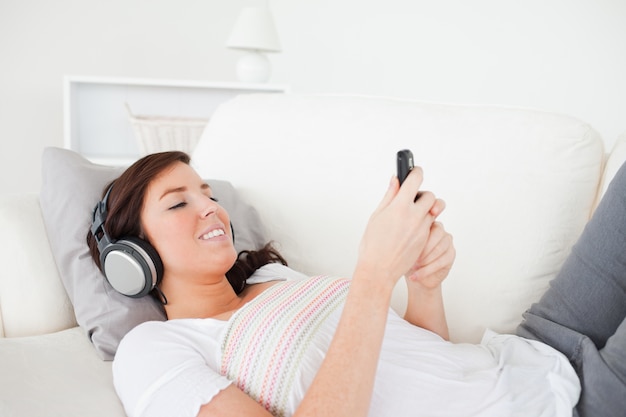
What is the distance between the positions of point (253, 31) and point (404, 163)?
94.7 inches

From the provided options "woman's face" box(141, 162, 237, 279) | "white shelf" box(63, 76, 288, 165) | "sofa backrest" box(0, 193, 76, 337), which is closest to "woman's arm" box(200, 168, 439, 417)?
"woman's face" box(141, 162, 237, 279)

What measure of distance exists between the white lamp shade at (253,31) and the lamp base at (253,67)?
0.32ft

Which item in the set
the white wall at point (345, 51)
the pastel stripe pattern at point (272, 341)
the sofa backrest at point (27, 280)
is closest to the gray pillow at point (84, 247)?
the sofa backrest at point (27, 280)

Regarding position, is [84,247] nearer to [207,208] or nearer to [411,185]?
[207,208]

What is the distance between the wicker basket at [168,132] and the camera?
A: 295cm

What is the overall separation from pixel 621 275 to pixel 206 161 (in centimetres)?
102

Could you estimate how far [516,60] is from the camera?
245 centimetres

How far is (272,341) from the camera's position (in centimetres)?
96

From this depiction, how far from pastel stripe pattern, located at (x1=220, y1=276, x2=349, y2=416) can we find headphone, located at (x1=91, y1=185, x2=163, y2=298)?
20cm

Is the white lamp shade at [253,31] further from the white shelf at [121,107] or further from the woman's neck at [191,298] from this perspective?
the woman's neck at [191,298]

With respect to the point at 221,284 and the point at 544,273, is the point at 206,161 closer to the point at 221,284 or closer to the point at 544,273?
the point at 221,284

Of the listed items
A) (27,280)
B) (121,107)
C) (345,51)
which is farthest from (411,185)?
(121,107)

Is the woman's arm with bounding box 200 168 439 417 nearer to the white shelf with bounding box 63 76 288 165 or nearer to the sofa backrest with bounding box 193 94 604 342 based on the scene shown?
the sofa backrest with bounding box 193 94 604 342

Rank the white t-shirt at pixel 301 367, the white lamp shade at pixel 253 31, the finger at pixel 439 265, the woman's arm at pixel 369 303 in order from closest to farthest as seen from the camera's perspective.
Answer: the woman's arm at pixel 369 303 → the white t-shirt at pixel 301 367 → the finger at pixel 439 265 → the white lamp shade at pixel 253 31
